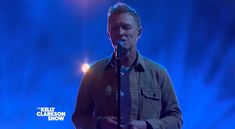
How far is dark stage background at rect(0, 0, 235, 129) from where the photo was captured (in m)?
2.56

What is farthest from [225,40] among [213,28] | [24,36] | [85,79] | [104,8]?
[24,36]

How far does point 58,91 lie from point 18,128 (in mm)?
318

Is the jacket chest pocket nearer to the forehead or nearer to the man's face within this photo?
the man's face

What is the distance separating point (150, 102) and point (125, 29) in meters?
0.38

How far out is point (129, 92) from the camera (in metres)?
2.09

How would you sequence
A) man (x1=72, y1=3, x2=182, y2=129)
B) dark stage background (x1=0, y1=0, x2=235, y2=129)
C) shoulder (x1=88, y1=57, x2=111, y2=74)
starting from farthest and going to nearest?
dark stage background (x1=0, y1=0, x2=235, y2=129)
shoulder (x1=88, y1=57, x2=111, y2=74)
man (x1=72, y1=3, x2=182, y2=129)

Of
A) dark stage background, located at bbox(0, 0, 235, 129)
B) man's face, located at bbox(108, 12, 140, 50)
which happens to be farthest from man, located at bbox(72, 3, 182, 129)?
dark stage background, located at bbox(0, 0, 235, 129)

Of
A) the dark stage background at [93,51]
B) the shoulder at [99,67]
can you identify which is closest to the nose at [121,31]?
the shoulder at [99,67]

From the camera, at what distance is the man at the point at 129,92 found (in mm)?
2088

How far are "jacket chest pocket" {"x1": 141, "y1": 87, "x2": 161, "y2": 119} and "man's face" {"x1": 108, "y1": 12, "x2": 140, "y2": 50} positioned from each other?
0.77 feet

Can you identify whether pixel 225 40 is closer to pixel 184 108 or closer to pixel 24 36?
pixel 184 108

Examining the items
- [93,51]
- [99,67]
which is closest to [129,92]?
[99,67]

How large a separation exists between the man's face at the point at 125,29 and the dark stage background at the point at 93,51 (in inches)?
19.1

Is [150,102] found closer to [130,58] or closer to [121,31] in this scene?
[130,58]
